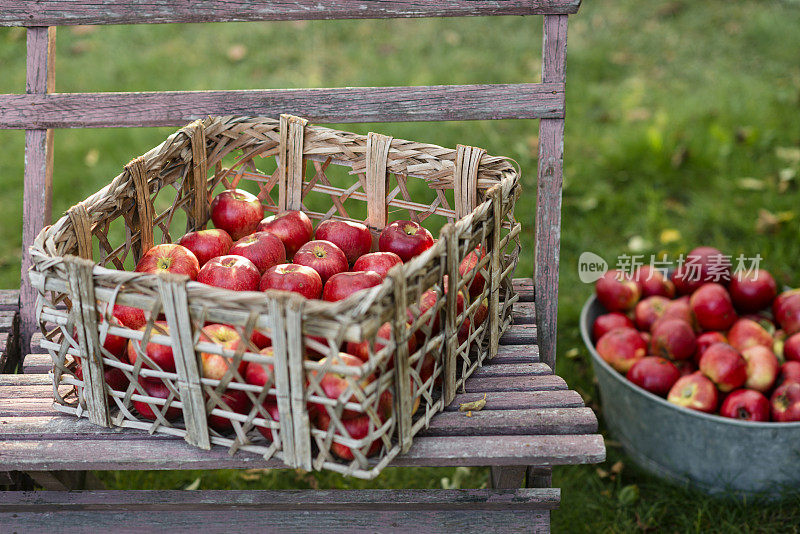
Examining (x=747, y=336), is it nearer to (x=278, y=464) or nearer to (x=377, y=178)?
(x=377, y=178)

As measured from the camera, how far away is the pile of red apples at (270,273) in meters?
1.26

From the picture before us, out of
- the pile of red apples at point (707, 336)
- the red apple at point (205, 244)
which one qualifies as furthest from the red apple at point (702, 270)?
the red apple at point (205, 244)

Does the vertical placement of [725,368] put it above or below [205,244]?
below

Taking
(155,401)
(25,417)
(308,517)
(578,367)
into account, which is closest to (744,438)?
(578,367)

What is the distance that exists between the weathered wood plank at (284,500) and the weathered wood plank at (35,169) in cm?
47

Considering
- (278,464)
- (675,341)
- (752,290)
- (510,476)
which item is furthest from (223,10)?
(752,290)

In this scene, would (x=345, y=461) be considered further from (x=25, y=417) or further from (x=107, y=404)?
(x=25, y=417)

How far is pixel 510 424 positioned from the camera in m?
1.41

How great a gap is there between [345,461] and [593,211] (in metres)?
2.32

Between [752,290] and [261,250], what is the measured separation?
5.03 ft

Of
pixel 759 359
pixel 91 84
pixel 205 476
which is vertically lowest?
pixel 205 476

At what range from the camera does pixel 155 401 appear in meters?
1.31

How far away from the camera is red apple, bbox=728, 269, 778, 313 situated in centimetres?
232

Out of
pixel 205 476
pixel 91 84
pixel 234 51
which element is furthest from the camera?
pixel 234 51
